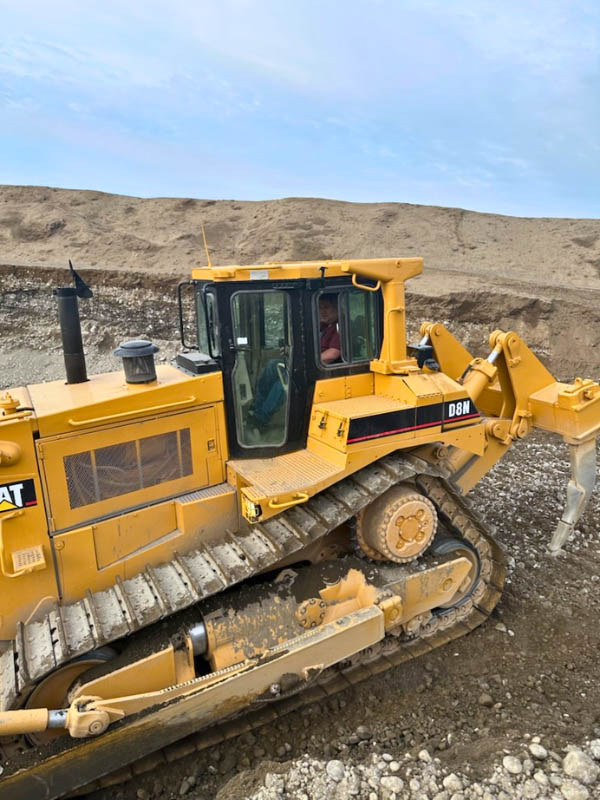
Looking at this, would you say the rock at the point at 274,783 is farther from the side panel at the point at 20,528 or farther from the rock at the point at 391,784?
Result: the side panel at the point at 20,528

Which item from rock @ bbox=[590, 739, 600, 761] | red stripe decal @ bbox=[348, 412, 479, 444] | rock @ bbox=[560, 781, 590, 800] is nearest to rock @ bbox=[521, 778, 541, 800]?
rock @ bbox=[560, 781, 590, 800]

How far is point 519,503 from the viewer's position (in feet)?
23.5

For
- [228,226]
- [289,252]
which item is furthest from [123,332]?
[228,226]

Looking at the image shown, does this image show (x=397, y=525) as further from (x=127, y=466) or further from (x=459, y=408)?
(x=127, y=466)

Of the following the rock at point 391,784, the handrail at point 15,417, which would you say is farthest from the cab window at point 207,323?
the rock at point 391,784

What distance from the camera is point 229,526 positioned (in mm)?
4539

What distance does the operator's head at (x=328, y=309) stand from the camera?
14.9 ft

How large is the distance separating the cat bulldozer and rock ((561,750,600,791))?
140cm

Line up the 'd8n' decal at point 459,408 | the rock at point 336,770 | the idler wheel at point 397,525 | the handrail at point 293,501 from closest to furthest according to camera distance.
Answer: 1. the rock at point 336,770
2. the handrail at point 293,501
3. the idler wheel at point 397,525
4. the 'd8n' decal at point 459,408

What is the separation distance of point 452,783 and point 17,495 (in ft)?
10.7

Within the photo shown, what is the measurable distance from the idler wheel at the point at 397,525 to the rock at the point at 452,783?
1.52 metres

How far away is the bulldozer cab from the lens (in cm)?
433

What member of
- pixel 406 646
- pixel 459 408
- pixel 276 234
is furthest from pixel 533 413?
pixel 276 234

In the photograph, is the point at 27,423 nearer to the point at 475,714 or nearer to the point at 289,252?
the point at 475,714
